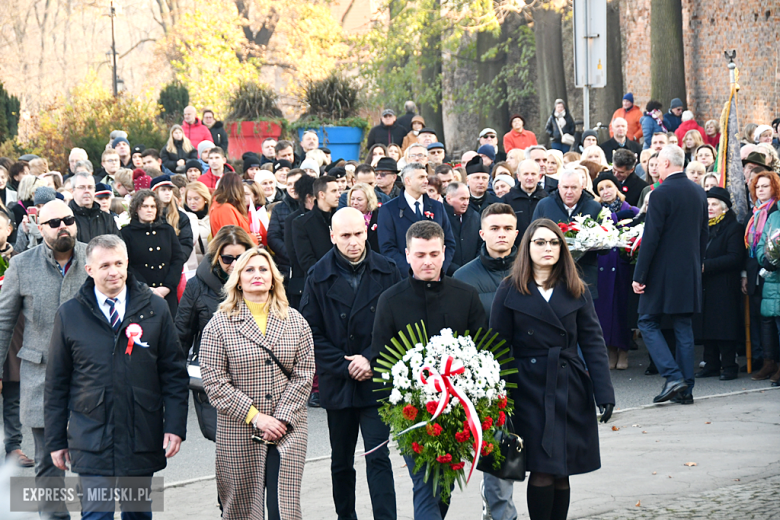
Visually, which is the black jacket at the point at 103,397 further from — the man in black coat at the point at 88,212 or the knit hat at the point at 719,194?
the knit hat at the point at 719,194

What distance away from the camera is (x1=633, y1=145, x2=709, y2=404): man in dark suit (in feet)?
29.6

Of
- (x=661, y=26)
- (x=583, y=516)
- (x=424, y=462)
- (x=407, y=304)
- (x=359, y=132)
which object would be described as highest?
(x=661, y=26)

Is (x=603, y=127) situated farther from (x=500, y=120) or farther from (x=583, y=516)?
(x=583, y=516)

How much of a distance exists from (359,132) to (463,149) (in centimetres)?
1169

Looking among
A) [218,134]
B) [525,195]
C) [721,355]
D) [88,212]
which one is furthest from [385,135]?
[88,212]

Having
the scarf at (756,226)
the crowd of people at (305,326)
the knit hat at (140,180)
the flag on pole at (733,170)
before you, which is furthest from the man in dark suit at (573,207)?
the knit hat at (140,180)

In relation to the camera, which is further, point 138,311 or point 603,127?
point 603,127

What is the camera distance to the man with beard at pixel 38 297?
21.8 ft

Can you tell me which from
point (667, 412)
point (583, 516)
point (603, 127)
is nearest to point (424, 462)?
point (583, 516)

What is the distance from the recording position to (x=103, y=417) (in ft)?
18.2

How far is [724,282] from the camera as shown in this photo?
1013 cm

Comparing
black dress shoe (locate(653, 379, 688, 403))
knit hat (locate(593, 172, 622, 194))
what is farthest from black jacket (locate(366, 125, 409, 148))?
black dress shoe (locate(653, 379, 688, 403))

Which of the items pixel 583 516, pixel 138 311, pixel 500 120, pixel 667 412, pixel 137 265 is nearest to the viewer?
pixel 138 311

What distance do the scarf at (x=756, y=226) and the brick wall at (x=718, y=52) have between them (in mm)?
11782
